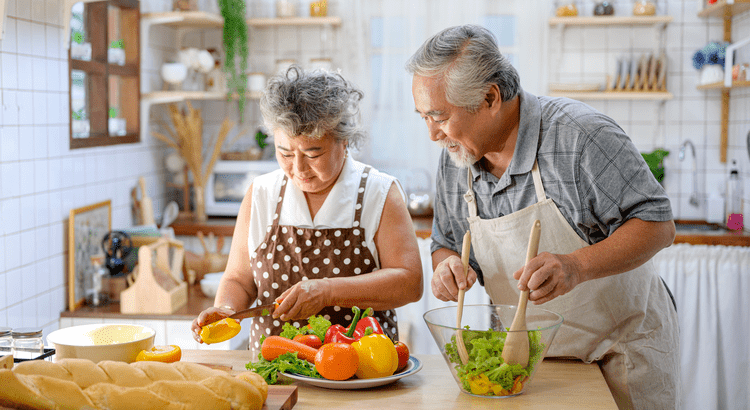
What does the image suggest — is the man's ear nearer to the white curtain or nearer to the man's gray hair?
the man's gray hair

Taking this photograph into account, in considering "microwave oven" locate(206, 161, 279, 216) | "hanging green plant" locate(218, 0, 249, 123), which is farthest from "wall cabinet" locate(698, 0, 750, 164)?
"hanging green plant" locate(218, 0, 249, 123)

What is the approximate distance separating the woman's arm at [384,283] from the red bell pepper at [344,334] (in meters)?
0.11

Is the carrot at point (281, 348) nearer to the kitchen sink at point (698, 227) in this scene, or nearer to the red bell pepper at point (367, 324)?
the red bell pepper at point (367, 324)

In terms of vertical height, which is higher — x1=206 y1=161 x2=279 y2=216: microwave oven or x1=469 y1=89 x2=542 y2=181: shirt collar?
x1=469 y1=89 x2=542 y2=181: shirt collar

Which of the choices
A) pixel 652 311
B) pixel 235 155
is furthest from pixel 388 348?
pixel 235 155

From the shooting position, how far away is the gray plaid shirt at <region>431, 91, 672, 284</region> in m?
1.38

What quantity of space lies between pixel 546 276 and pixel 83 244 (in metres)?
2.09

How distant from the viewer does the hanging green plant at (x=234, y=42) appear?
3605mm

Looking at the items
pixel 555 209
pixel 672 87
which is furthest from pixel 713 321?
pixel 555 209

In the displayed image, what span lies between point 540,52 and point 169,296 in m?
2.27

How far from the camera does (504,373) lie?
1.19 m

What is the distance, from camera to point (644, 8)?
11.5 feet

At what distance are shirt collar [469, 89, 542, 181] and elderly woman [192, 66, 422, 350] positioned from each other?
0.34 m

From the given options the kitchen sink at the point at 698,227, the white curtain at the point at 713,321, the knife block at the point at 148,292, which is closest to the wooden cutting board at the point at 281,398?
the knife block at the point at 148,292
